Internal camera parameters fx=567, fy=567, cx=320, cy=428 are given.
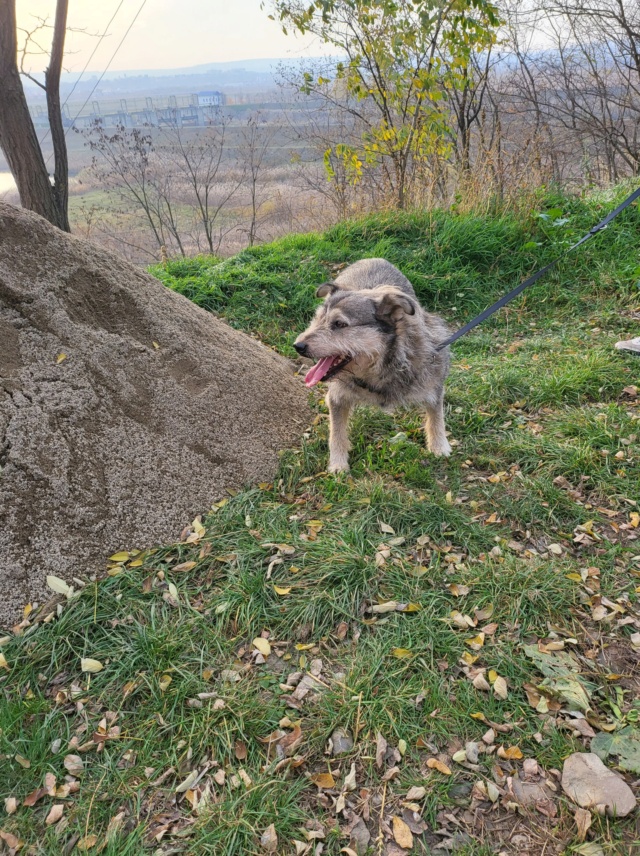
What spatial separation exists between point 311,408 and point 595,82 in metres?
17.1

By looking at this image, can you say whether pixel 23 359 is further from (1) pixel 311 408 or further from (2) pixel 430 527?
(2) pixel 430 527

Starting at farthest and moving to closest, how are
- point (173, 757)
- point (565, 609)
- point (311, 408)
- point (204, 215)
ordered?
point (204, 215) < point (311, 408) < point (565, 609) < point (173, 757)

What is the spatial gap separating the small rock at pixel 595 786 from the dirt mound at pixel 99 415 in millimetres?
2294

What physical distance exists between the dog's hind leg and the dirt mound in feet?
3.30

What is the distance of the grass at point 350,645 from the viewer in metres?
2.17

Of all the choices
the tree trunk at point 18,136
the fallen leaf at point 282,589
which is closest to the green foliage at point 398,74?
the tree trunk at point 18,136

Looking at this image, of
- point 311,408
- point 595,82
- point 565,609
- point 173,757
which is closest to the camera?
point 173,757

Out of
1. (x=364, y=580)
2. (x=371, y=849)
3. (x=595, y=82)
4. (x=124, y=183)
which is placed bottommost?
(x=371, y=849)

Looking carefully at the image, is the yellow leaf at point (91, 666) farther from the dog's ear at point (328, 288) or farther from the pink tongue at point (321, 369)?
the dog's ear at point (328, 288)

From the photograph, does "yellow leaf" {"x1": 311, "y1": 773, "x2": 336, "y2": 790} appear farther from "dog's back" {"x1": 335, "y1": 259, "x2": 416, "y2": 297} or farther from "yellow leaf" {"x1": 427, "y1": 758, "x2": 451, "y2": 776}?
"dog's back" {"x1": 335, "y1": 259, "x2": 416, "y2": 297}

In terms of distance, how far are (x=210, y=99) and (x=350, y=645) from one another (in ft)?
58.5

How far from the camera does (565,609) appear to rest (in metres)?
2.86

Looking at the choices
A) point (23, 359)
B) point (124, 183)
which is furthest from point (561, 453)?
point (124, 183)

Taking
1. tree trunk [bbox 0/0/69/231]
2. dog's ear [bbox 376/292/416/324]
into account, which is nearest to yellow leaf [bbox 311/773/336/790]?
dog's ear [bbox 376/292/416/324]
